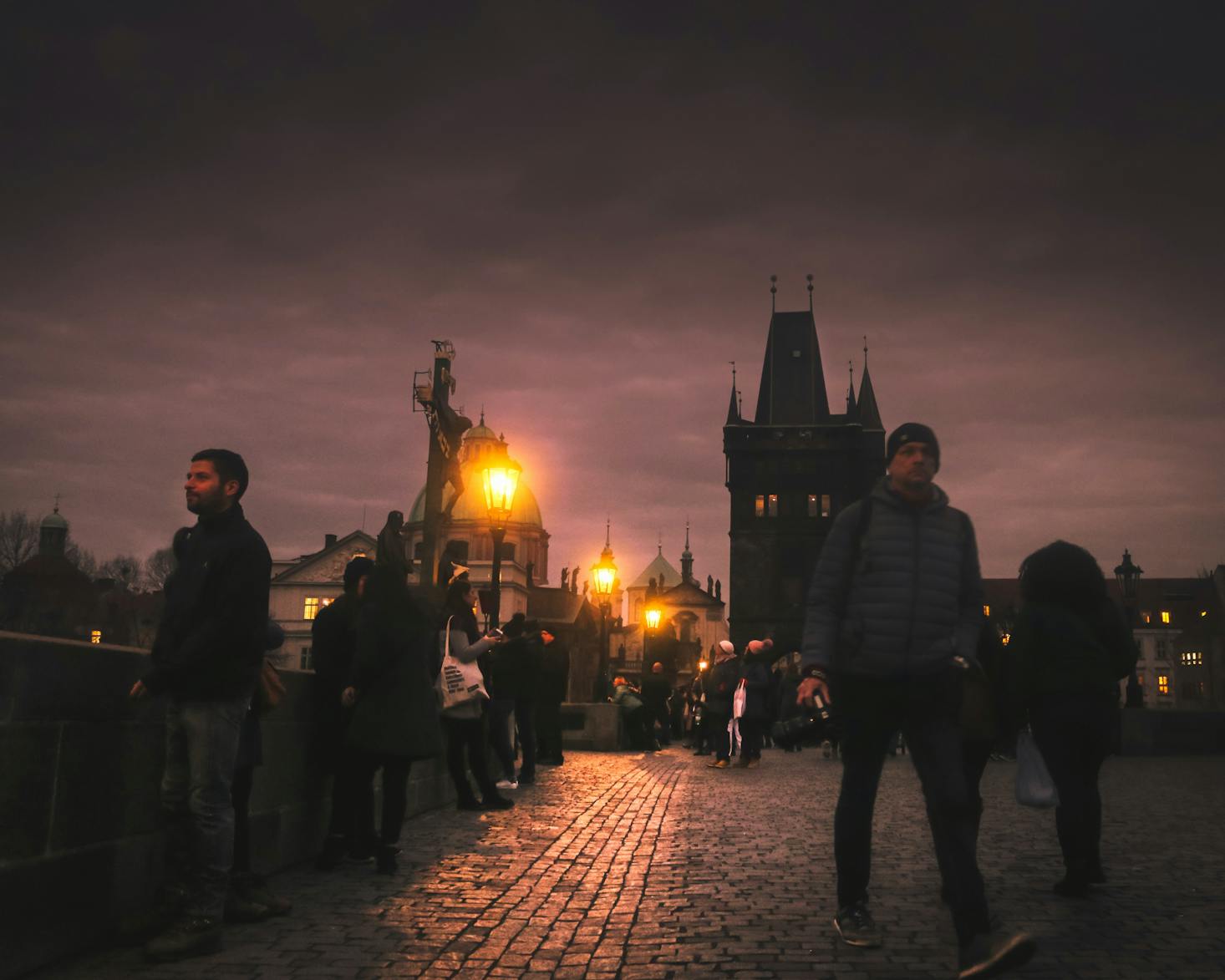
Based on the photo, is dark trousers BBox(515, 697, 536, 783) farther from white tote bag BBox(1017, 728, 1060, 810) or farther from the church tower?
the church tower

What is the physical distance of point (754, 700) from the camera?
664 inches

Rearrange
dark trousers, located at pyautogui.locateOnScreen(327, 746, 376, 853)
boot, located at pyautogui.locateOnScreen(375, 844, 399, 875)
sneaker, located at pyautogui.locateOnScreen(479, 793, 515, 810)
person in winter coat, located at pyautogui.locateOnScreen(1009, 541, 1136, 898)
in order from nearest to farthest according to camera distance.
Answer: person in winter coat, located at pyautogui.locateOnScreen(1009, 541, 1136, 898) < boot, located at pyautogui.locateOnScreen(375, 844, 399, 875) < dark trousers, located at pyautogui.locateOnScreen(327, 746, 376, 853) < sneaker, located at pyautogui.locateOnScreen(479, 793, 515, 810)

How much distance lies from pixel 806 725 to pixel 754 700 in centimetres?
1232

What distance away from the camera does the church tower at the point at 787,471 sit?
88.4 m

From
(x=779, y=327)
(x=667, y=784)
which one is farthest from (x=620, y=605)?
(x=667, y=784)

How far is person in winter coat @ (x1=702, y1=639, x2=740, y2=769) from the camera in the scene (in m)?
17.1

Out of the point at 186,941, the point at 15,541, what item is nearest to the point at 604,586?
the point at 186,941

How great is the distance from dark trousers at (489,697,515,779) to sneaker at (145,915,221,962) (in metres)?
7.13

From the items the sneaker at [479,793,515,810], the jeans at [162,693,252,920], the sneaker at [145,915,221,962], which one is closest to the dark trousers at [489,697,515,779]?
the sneaker at [479,793,515,810]

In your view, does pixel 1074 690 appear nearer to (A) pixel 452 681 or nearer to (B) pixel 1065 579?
(B) pixel 1065 579

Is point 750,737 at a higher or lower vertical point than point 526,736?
lower

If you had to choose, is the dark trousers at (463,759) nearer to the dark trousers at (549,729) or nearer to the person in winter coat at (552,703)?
the person in winter coat at (552,703)

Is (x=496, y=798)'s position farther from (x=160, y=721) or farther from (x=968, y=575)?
(x=968, y=575)

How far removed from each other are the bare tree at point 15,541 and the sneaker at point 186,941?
234 ft
